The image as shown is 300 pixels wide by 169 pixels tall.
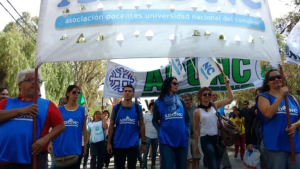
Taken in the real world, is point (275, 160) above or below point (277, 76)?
below

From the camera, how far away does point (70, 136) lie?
19.9ft

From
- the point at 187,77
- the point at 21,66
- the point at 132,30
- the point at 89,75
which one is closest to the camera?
the point at 132,30

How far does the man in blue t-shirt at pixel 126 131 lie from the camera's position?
6520mm

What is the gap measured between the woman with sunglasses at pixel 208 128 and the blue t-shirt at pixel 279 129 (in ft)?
5.59

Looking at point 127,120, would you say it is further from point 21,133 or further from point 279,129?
point 21,133

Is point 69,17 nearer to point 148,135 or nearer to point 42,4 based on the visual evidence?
point 42,4

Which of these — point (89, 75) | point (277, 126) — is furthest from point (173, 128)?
point (89, 75)

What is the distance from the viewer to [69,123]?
6.11m

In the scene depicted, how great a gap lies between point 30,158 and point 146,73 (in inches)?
309

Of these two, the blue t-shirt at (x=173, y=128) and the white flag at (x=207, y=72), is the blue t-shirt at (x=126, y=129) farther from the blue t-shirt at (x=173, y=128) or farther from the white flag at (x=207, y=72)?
the white flag at (x=207, y=72)

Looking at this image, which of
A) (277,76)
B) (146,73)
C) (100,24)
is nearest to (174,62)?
(146,73)

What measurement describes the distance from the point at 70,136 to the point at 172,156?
1.55 meters

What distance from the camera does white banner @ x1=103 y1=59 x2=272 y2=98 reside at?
35.5ft

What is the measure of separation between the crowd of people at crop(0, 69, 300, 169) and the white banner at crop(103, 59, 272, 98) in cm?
229
